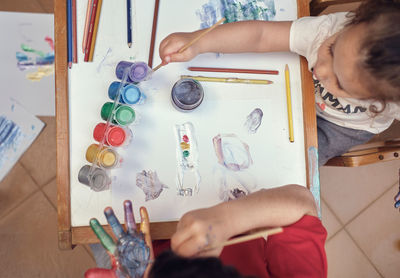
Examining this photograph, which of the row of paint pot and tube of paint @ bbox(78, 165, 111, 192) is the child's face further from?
tube of paint @ bbox(78, 165, 111, 192)

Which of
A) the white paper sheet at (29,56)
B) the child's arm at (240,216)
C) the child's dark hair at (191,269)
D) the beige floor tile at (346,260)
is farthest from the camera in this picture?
the beige floor tile at (346,260)

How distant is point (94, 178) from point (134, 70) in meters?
0.23

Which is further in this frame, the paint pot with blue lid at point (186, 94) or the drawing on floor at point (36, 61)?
the drawing on floor at point (36, 61)

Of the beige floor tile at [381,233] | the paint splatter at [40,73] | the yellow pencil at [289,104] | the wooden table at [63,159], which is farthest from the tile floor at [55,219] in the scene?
the yellow pencil at [289,104]

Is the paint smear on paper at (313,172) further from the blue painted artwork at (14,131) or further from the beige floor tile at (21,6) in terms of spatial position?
the beige floor tile at (21,6)

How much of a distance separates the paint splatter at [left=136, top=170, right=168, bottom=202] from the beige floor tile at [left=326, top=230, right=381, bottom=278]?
95 cm

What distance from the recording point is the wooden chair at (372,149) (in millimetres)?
871

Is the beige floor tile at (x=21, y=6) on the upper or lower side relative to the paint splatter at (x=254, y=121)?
upper

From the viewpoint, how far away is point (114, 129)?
673mm

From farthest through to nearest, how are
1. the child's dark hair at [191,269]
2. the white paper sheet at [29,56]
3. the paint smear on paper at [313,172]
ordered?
1. the white paper sheet at [29,56]
2. the paint smear on paper at [313,172]
3. the child's dark hair at [191,269]

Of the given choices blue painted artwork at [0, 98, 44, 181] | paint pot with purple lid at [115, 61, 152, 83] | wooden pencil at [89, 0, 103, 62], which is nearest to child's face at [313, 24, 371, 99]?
paint pot with purple lid at [115, 61, 152, 83]

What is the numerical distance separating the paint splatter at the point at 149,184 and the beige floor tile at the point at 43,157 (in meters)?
0.69

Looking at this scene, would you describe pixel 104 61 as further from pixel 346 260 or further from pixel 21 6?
pixel 346 260

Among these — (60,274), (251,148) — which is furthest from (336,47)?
(60,274)
